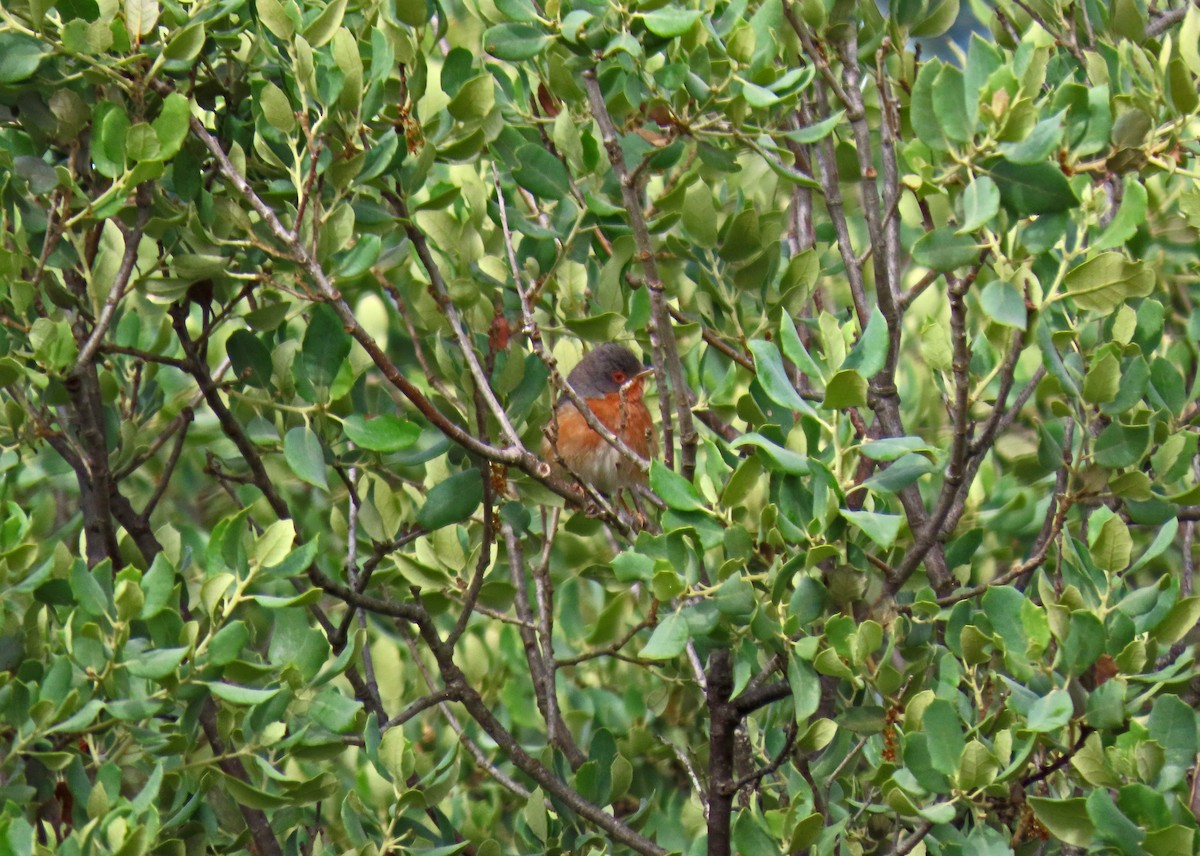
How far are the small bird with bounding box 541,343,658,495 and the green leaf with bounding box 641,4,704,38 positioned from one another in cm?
234

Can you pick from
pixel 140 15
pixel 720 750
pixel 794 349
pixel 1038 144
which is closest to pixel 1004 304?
pixel 1038 144

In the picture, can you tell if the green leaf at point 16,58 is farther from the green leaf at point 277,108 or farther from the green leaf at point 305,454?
the green leaf at point 305,454

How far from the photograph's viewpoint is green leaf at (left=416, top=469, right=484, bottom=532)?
330 centimetres

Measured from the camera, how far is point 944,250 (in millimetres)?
2428

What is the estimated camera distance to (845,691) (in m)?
3.45

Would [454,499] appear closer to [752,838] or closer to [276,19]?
Result: [752,838]

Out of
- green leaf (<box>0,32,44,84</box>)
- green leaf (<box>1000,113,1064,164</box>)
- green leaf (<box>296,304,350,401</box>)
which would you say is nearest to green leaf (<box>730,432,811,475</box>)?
green leaf (<box>1000,113,1064,164</box>)

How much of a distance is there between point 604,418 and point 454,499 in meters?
2.88

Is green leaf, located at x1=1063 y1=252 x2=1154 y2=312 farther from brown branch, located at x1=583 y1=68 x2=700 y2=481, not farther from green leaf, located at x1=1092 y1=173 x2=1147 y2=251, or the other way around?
brown branch, located at x1=583 y1=68 x2=700 y2=481

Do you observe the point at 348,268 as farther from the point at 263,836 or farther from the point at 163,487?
the point at 263,836

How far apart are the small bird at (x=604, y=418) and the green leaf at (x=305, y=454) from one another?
202cm

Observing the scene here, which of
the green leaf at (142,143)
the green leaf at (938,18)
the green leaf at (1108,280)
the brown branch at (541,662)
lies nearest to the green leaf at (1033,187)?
the green leaf at (1108,280)

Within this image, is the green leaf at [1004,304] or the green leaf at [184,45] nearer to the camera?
the green leaf at [1004,304]

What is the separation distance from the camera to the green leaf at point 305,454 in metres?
3.05
